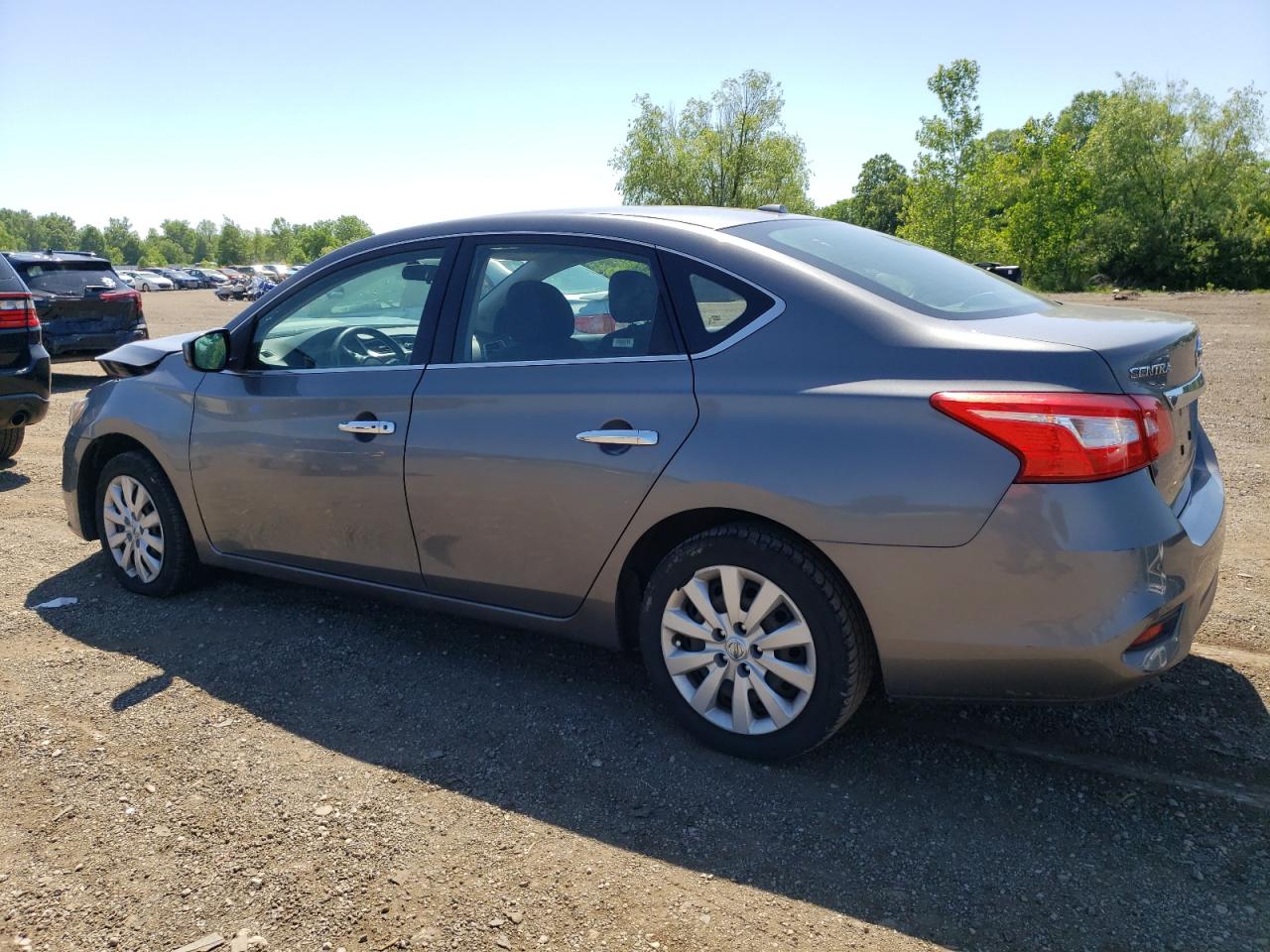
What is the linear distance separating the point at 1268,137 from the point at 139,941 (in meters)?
62.2

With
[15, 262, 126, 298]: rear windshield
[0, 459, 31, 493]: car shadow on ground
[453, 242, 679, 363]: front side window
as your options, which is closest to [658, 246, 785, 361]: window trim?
[453, 242, 679, 363]: front side window

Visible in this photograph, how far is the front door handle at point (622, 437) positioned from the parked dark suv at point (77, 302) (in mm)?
11836

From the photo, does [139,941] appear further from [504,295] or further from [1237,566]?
[1237,566]

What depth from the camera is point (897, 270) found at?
3.44m

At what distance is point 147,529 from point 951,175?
139 feet

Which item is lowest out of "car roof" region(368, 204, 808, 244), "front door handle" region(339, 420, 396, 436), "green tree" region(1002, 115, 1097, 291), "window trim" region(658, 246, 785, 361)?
"front door handle" region(339, 420, 396, 436)

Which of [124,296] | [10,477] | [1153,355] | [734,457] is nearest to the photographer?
[1153,355]

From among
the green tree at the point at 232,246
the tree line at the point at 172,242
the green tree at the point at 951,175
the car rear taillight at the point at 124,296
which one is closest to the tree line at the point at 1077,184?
the green tree at the point at 951,175

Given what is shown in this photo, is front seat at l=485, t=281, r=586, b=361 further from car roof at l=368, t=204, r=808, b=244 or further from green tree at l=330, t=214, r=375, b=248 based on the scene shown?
green tree at l=330, t=214, r=375, b=248

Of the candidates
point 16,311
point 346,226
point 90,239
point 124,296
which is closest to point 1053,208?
point 124,296

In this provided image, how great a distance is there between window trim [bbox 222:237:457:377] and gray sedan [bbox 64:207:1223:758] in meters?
0.01

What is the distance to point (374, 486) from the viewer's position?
3.83 metres

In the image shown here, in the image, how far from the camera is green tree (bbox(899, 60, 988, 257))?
40.0 metres

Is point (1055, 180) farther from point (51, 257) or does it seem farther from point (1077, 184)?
point (51, 257)
